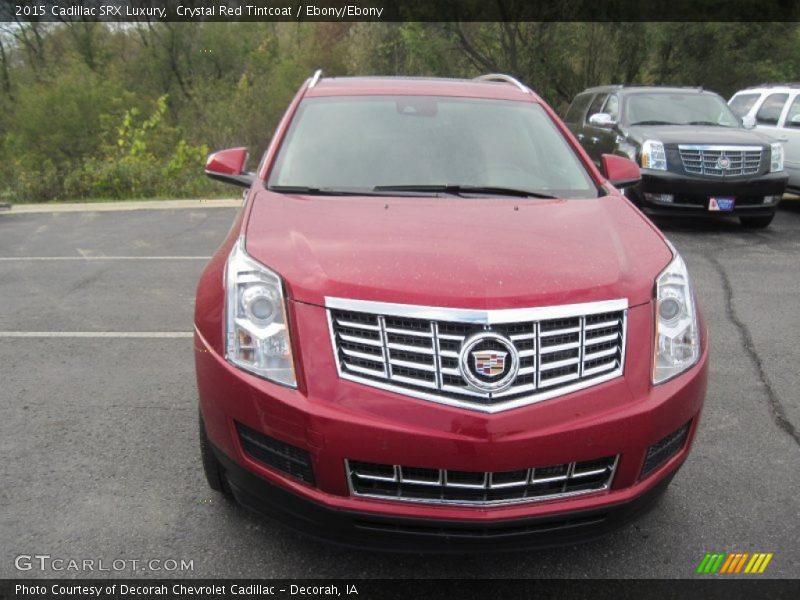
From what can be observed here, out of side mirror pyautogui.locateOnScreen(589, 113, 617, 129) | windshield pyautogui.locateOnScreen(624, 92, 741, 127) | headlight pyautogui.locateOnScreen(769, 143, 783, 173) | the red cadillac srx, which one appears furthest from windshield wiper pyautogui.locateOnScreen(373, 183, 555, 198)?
windshield pyautogui.locateOnScreen(624, 92, 741, 127)

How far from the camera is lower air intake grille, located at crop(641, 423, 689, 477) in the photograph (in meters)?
2.50

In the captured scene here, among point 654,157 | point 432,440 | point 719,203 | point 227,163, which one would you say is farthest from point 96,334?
point 719,203

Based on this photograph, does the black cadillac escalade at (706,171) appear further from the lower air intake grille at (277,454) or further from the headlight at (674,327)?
the lower air intake grille at (277,454)

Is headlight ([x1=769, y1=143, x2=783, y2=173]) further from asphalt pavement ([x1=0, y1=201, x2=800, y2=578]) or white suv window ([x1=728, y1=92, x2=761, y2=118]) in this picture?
white suv window ([x1=728, y1=92, x2=761, y2=118])

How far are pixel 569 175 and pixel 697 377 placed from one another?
1471mm

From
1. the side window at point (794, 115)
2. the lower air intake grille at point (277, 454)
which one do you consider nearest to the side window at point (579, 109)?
the side window at point (794, 115)

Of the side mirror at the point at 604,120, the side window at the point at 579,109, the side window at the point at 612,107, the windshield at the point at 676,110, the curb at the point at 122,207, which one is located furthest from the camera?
the curb at the point at 122,207

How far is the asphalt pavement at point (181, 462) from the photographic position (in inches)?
108

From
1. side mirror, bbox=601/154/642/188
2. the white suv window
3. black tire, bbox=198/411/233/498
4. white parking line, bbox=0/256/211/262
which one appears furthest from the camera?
the white suv window

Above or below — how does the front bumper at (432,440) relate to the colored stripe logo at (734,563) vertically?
above

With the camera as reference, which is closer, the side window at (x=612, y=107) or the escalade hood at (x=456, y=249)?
the escalade hood at (x=456, y=249)

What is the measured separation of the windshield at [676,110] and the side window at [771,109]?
1.32 meters

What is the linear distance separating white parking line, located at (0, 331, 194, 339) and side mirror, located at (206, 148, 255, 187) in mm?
1591

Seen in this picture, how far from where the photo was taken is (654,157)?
29.9 ft
